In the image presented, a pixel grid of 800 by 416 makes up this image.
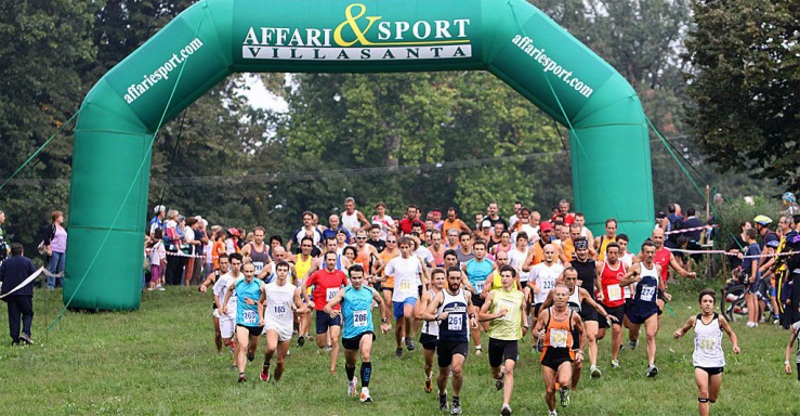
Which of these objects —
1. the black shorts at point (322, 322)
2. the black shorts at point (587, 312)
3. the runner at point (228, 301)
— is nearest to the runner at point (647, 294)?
the black shorts at point (587, 312)

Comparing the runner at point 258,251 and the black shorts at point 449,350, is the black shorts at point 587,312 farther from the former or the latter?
the runner at point 258,251

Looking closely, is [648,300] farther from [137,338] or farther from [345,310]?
[137,338]

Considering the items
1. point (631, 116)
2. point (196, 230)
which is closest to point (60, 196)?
point (196, 230)

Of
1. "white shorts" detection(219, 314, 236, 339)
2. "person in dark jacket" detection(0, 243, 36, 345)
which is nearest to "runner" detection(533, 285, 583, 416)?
"white shorts" detection(219, 314, 236, 339)

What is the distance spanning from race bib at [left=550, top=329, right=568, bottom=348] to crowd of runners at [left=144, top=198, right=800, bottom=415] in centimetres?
1

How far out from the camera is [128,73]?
2302 centimetres

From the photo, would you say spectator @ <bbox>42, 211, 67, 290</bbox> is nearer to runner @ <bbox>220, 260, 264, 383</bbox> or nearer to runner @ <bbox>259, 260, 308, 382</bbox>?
runner @ <bbox>220, 260, 264, 383</bbox>

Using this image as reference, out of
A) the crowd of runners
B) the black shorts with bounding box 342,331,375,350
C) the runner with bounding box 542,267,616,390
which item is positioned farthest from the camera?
the black shorts with bounding box 342,331,375,350

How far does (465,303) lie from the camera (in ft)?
49.0

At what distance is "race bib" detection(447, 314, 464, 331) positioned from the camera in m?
14.8

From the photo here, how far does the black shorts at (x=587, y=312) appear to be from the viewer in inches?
656

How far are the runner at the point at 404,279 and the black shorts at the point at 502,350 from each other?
3719 mm

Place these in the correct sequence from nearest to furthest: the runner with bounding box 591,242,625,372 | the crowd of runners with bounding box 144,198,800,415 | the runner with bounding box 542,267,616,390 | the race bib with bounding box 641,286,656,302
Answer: the crowd of runners with bounding box 144,198,800,415 < the runner with bounding box 542,267,616,390 < the race bib with bounding box 641,286,656,302 < the runner with bounding box 591,242,625,372

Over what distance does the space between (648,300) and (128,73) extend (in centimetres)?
1103
